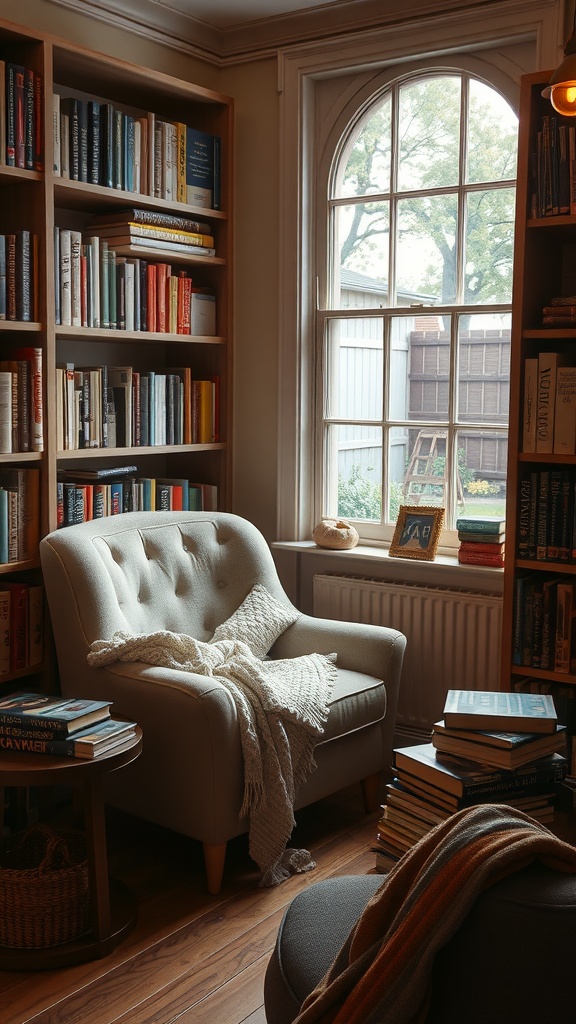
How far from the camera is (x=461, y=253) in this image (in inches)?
139

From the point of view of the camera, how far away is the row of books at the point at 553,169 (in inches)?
109

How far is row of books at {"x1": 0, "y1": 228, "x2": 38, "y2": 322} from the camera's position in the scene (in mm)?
2947

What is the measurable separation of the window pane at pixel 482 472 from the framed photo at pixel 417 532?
4.8 inches

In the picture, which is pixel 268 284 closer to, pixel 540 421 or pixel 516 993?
pixel 540 421

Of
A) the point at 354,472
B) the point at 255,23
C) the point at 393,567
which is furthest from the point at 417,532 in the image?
the point at 255,23

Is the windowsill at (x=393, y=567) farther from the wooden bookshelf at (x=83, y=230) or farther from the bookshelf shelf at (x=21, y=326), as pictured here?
the bookshelf shelf at (x=21, y=326)

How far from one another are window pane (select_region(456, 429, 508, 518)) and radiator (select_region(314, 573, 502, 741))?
0.33 m

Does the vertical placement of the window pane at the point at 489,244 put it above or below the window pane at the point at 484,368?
above

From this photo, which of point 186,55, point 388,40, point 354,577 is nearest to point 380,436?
point 354,577

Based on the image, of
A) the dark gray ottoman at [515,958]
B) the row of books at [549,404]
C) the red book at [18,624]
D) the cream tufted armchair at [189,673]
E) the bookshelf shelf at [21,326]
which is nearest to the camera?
the dark gray ottoman at [515,958]

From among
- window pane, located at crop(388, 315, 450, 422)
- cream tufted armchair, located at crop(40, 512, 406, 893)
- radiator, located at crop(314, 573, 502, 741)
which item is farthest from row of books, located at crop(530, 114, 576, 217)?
cream tufted armchair, located at crop(40, 512, 406, 893)

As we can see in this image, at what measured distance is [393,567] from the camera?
12.0 feet

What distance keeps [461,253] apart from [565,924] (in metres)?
2.81

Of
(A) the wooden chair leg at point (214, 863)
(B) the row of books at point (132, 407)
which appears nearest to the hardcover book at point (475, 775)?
(A) the wooden chair leg at point (214, 863)
